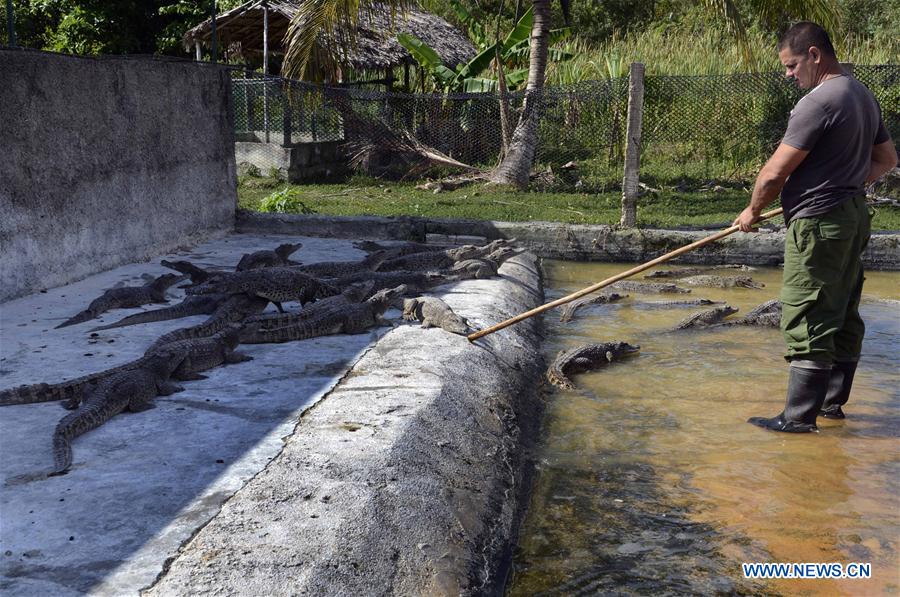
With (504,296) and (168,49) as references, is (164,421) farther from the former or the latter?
(168,49)

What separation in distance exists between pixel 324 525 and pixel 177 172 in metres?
7.09

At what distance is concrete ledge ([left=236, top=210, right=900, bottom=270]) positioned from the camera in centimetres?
1070

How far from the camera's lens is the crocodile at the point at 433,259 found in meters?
8.91

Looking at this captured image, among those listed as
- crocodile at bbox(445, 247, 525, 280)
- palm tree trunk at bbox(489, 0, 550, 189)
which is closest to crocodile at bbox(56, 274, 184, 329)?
crocodile at bbox(445, 247, 525, 280)

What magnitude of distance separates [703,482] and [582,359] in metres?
1.93

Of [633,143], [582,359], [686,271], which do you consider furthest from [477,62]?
[582,359]

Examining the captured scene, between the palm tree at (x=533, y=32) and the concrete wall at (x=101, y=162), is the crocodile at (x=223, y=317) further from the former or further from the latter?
the palm tree at (x=533, y=32)

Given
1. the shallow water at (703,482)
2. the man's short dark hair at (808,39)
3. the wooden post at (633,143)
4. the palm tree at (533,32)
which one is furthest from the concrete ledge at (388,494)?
the palm tree at (533,32)

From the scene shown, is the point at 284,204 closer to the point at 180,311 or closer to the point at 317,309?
the point at 180,311

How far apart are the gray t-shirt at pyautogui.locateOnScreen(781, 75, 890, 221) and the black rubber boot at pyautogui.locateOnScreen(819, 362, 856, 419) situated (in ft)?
3.76

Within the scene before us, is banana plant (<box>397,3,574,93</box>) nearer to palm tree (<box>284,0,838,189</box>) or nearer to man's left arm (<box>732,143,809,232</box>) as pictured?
palm tree (<box>284,0,838,189</box>)

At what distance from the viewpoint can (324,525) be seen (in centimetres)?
319

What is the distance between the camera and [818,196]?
15.8 ft

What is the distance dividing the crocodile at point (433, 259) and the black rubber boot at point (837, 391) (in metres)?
4.48
